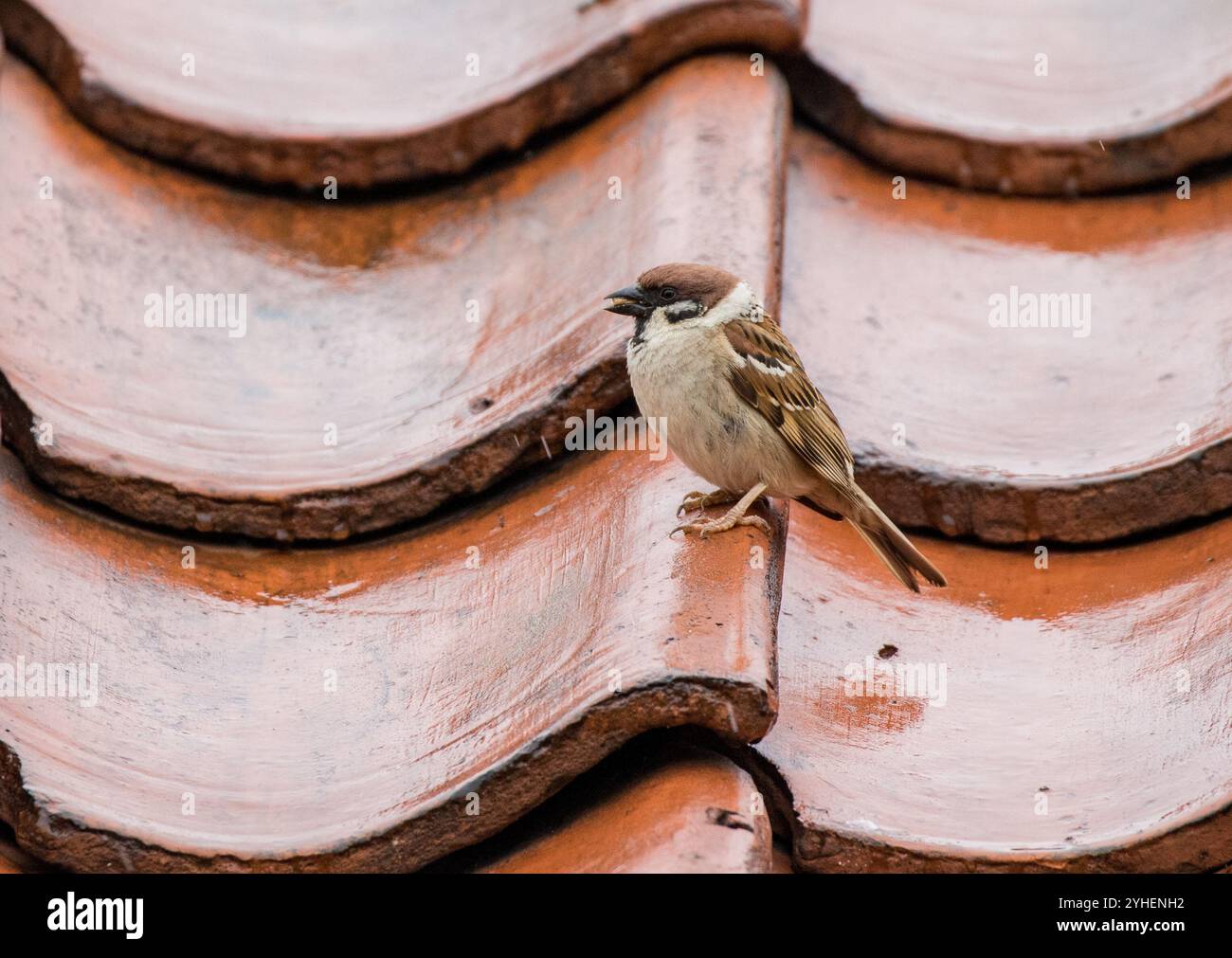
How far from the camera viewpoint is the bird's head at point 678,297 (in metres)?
3.17

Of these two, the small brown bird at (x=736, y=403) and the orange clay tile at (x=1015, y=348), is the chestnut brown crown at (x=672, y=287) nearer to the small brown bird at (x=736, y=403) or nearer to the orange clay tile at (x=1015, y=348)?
the small brown bird at (x=736, y=403)

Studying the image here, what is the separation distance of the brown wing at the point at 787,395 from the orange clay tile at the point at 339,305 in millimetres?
136

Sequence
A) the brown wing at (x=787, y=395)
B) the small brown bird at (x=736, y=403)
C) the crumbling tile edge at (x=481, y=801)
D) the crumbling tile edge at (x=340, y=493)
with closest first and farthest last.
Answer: the crumbling tile edge at (x=481, y=801) < the crumbling tile edge at (x=340, y=493) < the small brown bird at (x=736, y=403) < the brown wing at (x=787, y=395)

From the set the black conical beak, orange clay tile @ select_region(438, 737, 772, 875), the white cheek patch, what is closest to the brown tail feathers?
the white cheek patch

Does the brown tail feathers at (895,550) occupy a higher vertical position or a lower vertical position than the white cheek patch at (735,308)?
lower

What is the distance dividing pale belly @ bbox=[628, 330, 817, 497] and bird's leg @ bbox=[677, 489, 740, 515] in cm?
4

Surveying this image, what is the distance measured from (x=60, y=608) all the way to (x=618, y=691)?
101 centimetres

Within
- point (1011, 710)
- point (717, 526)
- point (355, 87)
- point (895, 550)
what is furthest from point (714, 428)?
point (355, 87)

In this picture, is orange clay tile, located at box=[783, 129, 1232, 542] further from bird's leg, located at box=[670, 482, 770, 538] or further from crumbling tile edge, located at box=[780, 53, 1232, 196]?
bird's leg, located at box=[670, 482, 770, 538]

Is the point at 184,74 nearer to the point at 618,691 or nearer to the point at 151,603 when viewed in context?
the point at 151,603

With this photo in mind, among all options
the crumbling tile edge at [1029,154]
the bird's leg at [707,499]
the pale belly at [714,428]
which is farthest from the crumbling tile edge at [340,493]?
the crumbling tile edge at [1029,154]

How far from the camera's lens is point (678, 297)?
3.20 m

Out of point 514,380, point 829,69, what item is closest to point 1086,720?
point 514,380

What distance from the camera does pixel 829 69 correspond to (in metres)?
3.95
